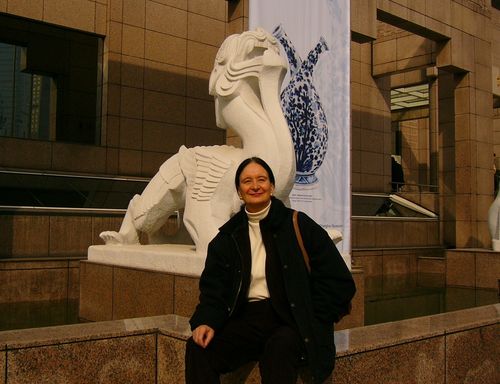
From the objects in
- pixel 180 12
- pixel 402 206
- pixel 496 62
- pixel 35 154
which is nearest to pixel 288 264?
pixel 35 154

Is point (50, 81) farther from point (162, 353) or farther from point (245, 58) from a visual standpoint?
point (162, 353)

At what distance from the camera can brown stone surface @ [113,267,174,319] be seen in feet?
19.0

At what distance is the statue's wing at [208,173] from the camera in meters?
5.76

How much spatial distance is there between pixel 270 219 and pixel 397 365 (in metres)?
1.49

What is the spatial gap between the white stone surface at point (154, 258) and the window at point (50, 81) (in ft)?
25.6

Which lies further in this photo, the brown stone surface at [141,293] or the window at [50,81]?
the window at [50,81]

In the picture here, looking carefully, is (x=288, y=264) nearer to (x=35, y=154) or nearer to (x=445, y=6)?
(x=35, y=154)

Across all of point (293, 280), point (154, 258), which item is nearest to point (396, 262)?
point (154, 258)

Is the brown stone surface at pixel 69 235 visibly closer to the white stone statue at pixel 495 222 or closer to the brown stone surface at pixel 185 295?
the brown stone surface at pixel 185 295

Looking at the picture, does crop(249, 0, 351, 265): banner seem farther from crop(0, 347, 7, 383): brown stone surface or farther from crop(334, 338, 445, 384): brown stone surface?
crop(0, 347, 7, 383): brown stone surface

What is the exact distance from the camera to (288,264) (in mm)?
2947

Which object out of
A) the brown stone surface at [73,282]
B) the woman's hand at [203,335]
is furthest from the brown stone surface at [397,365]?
the brown stone surface at [73,282]

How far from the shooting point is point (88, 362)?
3.81 m

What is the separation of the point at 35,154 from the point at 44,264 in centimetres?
483
